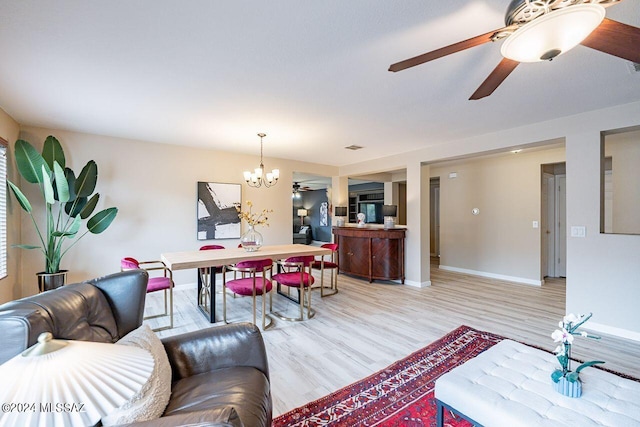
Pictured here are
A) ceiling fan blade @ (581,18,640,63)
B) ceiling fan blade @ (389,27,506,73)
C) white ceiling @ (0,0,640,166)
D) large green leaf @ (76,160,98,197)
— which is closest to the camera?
ceiling fan blade @ (581,18,640,63)

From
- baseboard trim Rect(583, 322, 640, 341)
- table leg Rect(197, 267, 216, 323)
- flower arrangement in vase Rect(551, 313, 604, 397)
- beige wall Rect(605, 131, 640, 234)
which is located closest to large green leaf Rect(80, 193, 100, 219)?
table leg Rect(197, 267, 216, 323)

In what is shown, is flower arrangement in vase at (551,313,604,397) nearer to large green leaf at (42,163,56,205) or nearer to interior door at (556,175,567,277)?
large green leaf at (42,163,56,205)

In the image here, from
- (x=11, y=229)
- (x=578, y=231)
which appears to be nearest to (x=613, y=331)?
(x=578, y=231)

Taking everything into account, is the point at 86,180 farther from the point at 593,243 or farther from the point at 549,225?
the point at 549,225

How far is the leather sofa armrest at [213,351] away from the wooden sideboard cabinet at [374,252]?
391 cm

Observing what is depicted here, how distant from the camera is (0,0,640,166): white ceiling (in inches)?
65.0

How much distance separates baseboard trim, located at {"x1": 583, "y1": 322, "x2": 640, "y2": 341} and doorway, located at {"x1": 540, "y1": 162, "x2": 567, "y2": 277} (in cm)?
262

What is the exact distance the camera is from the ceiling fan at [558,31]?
1.20 meters

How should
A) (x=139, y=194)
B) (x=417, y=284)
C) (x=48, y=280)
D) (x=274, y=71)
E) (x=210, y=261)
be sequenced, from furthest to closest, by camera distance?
(x=417, y=284) → (x=139, y=194) → (x=48, y=280) → (x=210, y=261) → (x=274, y=71)

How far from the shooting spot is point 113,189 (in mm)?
4215

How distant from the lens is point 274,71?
2.30 metres

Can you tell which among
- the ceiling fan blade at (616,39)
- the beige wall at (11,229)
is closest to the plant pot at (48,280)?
the beige wall at (11,229)

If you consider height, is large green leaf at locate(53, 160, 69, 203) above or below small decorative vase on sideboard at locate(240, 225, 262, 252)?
above

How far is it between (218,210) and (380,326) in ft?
11.5
